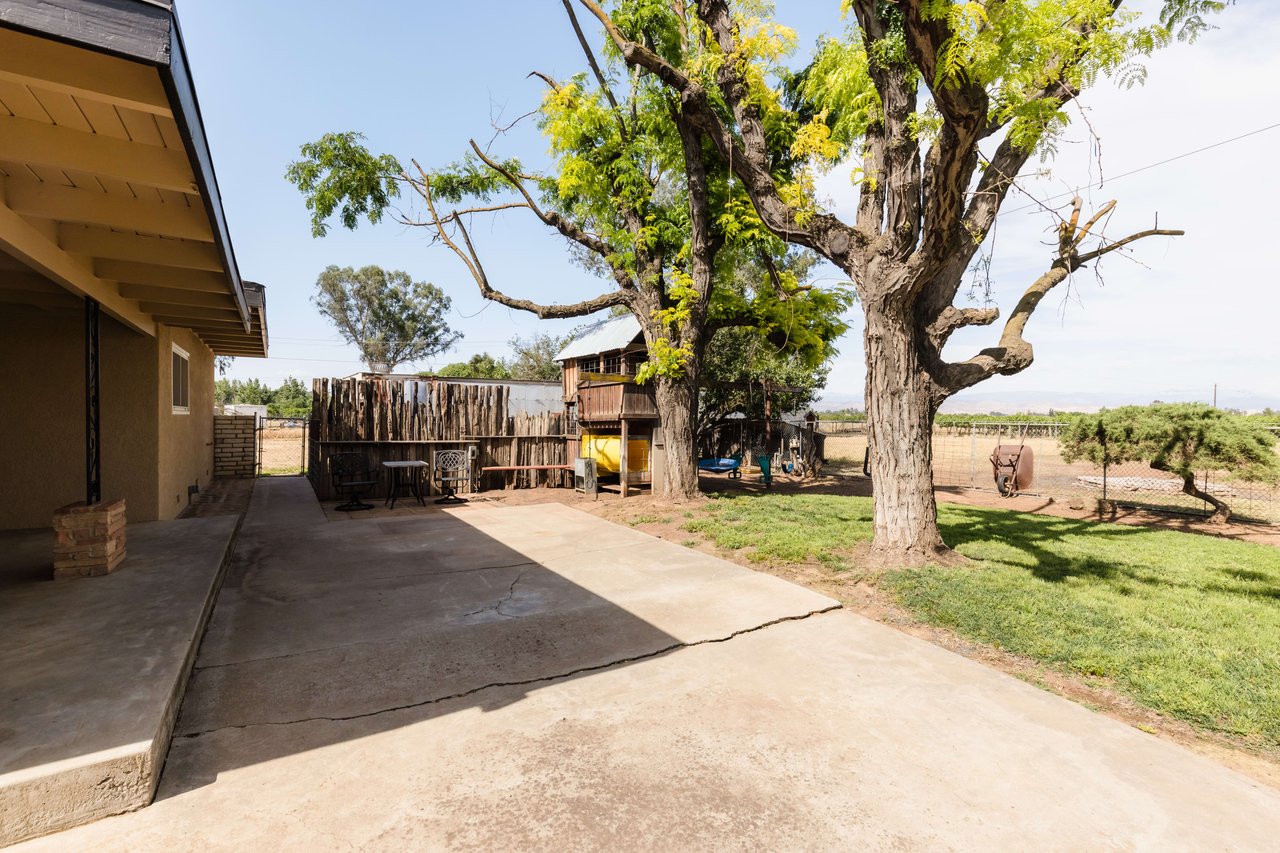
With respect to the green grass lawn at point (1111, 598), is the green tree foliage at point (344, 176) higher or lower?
higher

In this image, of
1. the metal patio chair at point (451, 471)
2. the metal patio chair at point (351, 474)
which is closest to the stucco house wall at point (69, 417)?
the metal patio chair at point (351, 474)

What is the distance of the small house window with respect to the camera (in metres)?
9.05

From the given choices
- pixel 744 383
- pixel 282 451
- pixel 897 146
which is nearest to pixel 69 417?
pixel 897 146

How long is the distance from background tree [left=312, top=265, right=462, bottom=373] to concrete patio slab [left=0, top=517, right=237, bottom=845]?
160ft

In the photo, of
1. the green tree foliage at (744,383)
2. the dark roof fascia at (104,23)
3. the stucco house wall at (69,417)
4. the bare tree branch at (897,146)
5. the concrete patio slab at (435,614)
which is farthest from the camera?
the green tree foliage at (744,383)

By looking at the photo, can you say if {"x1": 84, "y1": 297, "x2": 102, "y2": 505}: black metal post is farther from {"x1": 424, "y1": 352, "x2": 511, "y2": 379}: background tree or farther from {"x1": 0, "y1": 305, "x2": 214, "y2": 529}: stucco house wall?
{"x1": 424, "y1": 352, "x2": 511, "y2": 379}: background tree

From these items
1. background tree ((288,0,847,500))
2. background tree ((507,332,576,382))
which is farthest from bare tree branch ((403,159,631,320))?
background tree ((507,332,576,382))

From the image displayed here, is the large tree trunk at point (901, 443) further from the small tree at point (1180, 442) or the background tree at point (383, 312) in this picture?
the background tree at point (383, 312)

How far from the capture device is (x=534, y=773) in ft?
8.77

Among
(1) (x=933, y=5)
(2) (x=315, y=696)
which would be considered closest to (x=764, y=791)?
(2) (x=315, y=696)

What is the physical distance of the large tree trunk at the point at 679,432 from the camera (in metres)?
11.3

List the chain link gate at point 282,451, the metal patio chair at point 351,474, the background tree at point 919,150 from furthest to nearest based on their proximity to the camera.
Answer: the chain link gate at point 282,451 < the metal patio chair at point 351,474 < the background tree at point 919,150

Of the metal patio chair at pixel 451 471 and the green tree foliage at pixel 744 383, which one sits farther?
the green tree foliage at pixel 744 383

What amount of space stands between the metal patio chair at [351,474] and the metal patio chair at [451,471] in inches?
55.2
